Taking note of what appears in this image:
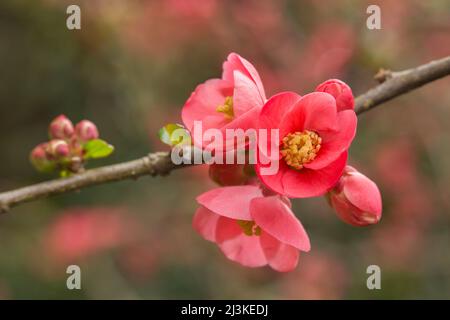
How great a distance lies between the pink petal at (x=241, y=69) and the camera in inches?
35.5

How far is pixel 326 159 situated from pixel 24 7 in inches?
97.5

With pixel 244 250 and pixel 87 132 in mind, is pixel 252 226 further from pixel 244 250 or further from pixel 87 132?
pixel 87 132

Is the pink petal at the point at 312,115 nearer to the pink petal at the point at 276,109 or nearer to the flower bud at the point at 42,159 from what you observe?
the pink petal at the point at 276,109

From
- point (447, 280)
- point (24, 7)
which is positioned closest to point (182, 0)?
point (24, 7)

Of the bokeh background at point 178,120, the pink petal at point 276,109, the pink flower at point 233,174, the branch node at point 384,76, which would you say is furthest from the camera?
the bokeh background at point 178,120

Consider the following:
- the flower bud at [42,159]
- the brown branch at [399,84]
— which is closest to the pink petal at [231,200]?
the brown branch at [399,84]

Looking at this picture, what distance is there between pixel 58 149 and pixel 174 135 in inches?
9.9

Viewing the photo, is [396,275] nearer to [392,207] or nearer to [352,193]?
[392,207]

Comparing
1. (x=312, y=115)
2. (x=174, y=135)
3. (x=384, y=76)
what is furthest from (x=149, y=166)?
(x=384, y=76)

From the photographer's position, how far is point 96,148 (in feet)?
3.74

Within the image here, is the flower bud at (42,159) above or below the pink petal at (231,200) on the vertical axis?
above

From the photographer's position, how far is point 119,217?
124 inches

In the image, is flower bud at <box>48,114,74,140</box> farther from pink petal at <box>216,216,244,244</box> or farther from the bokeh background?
the bokeh background
